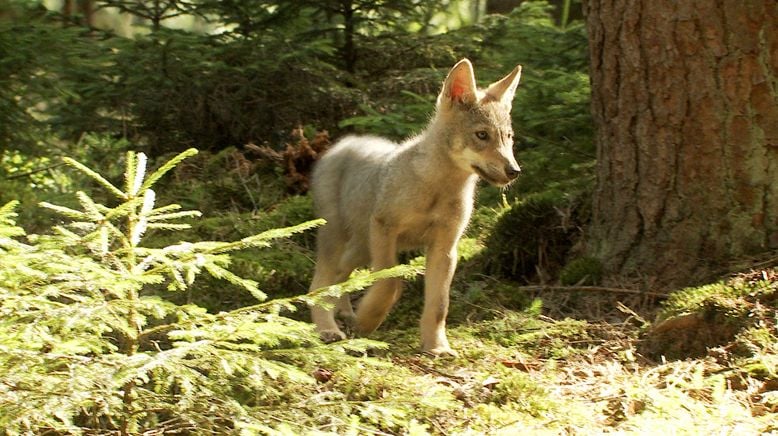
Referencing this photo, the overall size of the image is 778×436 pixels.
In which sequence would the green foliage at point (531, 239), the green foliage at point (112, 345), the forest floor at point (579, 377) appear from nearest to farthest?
the green foliage at point (112, 345)
the forest floor at point (579, 377)
the green foliage at point (531, 239)

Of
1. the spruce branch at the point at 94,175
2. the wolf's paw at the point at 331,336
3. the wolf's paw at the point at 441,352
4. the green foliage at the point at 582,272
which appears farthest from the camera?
the green foliage at the point at 582,272

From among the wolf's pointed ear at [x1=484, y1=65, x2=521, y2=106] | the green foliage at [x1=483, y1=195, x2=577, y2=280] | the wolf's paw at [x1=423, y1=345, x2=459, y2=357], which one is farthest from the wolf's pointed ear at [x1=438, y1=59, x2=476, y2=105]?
the wolf's paw at [x1=423, y1=345, x2=459, y2=357]

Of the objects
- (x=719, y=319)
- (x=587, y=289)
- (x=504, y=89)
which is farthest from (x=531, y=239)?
(x=719, y=319)

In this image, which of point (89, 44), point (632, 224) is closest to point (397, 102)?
point (89, 44)

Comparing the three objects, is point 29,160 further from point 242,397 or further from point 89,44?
point 242,397

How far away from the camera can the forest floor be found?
172 inches

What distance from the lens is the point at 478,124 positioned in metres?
6.17

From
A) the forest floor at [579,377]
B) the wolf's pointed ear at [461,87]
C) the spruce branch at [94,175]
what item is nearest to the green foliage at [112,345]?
the spruce branch at [94,175]

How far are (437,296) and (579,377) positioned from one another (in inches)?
45.8

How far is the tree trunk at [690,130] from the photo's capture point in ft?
19.9

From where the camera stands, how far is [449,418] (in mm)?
4457

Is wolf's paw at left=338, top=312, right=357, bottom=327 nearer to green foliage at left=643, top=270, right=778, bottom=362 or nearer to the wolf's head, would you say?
the wolf's head

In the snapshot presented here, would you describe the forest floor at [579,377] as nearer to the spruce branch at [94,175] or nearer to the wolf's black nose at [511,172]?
the wolf's black nose at [511,172]

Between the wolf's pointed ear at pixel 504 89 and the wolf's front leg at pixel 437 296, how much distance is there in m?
1.07
